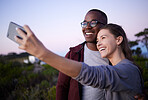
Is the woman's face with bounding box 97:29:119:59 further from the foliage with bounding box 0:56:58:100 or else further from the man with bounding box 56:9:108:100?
the foliage with bounding box 0:56:58:100

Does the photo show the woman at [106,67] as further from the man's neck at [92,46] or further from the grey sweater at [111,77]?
the man's neck at [92,46]

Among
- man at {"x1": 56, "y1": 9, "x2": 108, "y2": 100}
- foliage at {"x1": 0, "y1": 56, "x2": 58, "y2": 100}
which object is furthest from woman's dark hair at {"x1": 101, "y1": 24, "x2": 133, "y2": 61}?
foliage at {"x1": 0, "y1": 56, "x2": 58, "y2": 100}

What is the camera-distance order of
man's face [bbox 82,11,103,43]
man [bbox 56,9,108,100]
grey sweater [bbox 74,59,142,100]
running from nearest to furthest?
grey sweater [bbox 74,59,142,100], man [bbox 56,9,108,100], man's face [bbox 82,11,103,43]

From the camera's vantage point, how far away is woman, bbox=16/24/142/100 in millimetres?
646

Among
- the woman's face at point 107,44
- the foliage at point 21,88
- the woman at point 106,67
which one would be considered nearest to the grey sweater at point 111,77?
the woman at point 106,67

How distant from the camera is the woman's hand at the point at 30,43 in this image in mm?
621

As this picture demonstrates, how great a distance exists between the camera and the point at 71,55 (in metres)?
1.84

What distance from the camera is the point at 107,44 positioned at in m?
1.17

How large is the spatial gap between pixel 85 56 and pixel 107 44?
0.75 meters

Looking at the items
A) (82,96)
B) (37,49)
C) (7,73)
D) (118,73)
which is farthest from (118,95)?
(7,73)

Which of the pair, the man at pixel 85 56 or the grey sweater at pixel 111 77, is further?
the man at pixel 85 56

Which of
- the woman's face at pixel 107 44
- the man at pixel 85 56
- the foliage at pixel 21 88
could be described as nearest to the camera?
the woman's face at pixel 107 44

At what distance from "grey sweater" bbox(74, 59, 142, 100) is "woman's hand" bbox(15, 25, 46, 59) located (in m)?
0.31

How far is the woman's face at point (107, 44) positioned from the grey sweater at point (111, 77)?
0.26m
